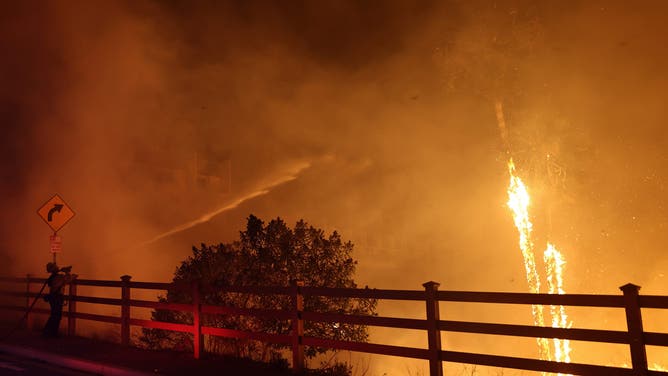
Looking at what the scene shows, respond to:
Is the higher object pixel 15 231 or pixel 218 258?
pixel 15 231

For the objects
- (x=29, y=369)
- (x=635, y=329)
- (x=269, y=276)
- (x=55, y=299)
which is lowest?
(x=29, y=369)

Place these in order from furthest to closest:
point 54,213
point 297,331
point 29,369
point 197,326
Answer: point 54,213 → point 197,326 → point 29,369 → point 297,331

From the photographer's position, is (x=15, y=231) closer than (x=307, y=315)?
No

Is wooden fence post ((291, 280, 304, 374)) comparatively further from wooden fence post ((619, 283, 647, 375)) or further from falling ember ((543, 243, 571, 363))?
falling ember ((543, 243, 571, 363))

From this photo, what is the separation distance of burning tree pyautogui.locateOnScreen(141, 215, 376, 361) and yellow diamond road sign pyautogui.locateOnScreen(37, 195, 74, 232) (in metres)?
2.72

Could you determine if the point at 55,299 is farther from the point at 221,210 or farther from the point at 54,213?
the point at 221,210

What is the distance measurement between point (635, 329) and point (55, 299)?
9863 millimetres

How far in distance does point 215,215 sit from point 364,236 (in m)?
24.3

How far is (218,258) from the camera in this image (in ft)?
39.2

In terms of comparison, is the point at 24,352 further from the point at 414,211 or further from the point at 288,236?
the point at 414,211

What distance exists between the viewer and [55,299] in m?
10.8

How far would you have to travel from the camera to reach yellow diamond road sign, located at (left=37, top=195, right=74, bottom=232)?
11898mm

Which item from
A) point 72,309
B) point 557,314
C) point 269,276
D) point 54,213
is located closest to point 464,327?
point 269,276

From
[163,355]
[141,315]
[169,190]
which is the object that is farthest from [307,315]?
[169,190]
